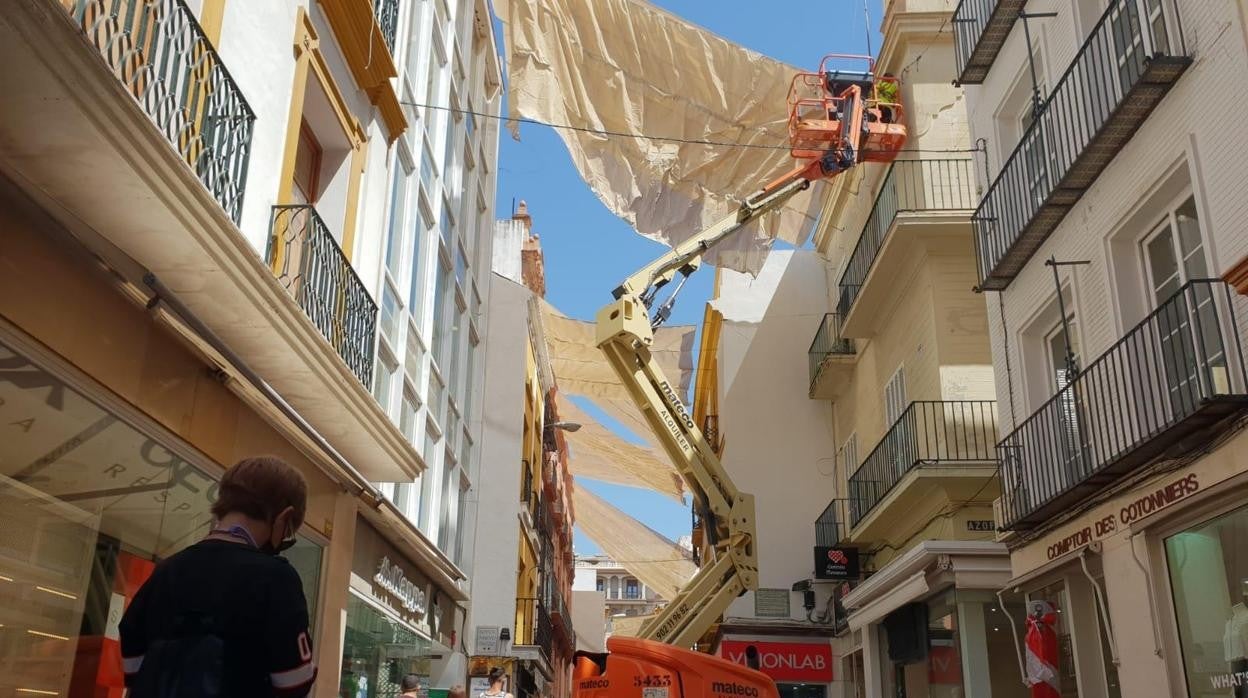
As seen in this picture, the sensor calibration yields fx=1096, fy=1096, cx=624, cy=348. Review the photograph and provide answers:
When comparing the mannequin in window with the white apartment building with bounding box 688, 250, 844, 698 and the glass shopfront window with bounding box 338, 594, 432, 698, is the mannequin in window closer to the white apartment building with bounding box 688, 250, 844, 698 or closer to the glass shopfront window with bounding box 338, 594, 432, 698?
the glass shopfront window with bounding box 338, 594, 432, 698

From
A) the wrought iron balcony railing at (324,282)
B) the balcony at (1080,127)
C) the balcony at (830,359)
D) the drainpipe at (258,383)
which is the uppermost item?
the balcony at (830,359)

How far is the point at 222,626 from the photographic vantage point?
3.01m

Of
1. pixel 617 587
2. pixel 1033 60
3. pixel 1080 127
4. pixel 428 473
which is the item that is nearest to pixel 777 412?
pixel 428 473

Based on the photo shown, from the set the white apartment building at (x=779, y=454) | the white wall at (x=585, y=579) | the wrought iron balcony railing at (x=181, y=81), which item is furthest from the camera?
the white wall at (x=585, y=579)

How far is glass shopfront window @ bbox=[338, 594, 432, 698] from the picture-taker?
11898 mm

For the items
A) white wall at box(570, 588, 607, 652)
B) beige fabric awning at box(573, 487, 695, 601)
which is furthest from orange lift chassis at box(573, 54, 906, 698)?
white wall at box(570, 588, 607, 652)

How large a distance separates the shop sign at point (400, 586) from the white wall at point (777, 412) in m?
11.8

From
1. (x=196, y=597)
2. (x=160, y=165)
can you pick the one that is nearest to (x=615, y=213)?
(x=160, y=165)

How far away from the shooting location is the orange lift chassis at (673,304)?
18578 millimetres

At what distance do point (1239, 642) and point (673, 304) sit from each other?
42.3ft

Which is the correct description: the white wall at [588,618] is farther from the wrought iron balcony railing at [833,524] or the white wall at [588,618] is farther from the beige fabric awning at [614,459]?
the wrought iron balcony railing at [833,524]

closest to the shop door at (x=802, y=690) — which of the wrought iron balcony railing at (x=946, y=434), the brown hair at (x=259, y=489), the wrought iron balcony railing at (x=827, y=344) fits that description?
the wrought iron balcony railing at (x=827, y=344)

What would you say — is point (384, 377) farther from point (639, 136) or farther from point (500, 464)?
point (500, 464)

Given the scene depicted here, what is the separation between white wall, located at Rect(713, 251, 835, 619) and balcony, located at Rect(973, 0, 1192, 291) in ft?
39.7
